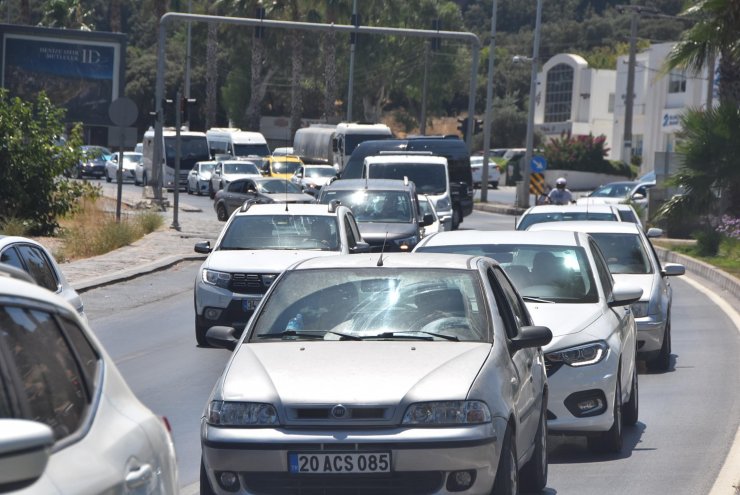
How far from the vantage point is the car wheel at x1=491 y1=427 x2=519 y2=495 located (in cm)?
652

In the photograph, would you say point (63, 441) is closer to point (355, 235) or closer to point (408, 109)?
point (355, 235)

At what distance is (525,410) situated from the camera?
24.0 feet

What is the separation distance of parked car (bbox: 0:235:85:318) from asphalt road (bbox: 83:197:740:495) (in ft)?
4.24

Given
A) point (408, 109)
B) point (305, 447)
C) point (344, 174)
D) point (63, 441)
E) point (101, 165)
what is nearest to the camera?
point (63, 441)

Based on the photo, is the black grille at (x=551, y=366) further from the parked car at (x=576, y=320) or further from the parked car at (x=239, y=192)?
the parked car at (x=239, y=192)

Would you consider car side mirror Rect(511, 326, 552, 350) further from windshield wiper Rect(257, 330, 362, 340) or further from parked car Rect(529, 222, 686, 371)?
parked car Rect(529, 222, 686, 371)

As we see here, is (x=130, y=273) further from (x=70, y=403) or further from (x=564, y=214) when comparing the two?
(x=70, y=403)

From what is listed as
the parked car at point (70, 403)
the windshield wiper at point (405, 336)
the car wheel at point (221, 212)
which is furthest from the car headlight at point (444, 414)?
the car wheel at point (221, 212)

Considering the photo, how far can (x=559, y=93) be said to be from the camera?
3863 inches

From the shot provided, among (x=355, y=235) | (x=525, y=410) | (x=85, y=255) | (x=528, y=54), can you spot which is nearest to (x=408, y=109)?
(x=528, y=54)

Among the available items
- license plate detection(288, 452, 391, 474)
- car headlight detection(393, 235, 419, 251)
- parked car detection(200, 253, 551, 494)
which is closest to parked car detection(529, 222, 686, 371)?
parked car detection(200, 253, 551, 494)

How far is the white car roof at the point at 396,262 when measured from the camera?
7.96 metres

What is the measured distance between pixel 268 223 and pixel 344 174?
801 inches

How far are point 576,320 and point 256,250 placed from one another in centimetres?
675
